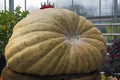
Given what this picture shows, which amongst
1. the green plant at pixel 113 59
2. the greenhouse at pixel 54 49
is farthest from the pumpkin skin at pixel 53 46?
the green plant at pixel 113 59

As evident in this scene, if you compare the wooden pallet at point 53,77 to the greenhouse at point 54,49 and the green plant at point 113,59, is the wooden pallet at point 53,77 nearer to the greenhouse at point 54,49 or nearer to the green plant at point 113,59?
the greenhouse at point 54,49

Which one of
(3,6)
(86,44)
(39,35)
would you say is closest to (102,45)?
(86,44)

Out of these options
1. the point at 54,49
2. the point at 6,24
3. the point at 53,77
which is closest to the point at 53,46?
the point at 54,49

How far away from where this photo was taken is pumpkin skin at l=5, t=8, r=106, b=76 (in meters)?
1.80

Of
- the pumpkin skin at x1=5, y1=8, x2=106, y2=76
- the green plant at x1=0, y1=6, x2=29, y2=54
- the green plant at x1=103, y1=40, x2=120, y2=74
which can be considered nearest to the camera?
the pumpkin skin at x1=5, y1=8, x2=106, y2=76

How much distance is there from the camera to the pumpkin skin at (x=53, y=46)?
1.80 metres

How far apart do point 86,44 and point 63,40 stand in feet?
0.43

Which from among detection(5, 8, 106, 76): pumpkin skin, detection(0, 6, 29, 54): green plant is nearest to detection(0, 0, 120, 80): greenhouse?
detection(5, 8, 106, 76): pumpkin skin

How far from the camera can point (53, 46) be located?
182cm

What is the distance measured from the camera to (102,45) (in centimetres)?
197

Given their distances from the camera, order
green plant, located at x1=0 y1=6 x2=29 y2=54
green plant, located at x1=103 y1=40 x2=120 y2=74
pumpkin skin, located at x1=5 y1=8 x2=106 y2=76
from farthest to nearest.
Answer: green plant, located at x1=103 y1=40 x2=120 y2=74
green plant, located at x1=0 y1=6 x2=29 y2=54
pumpkin skin, located at x1=5 y1=8 x2=106 y2=76

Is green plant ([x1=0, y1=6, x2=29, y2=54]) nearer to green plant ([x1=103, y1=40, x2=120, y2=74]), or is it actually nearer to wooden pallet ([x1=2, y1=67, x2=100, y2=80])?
wooden pallet ([x1=2, y1=67, x2=100, y2=80])

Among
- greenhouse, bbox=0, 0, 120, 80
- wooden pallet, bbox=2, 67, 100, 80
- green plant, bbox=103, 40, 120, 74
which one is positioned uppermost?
greenhouse, bbox=0, 0, 120, 80

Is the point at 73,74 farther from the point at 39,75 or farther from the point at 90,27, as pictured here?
the point at 90,27
